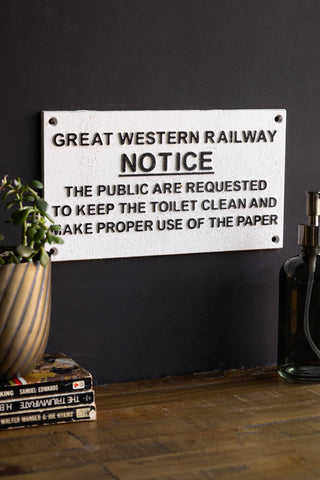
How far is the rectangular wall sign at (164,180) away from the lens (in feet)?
4.50

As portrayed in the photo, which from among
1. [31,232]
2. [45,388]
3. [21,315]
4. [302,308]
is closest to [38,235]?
[31,232]

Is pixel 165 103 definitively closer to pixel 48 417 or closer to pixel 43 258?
pixel 43 258

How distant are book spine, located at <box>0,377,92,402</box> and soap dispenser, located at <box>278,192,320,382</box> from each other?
0.43 metres

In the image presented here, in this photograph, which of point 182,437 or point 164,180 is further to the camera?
point 164,180

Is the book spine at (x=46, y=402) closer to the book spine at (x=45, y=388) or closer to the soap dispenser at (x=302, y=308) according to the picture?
the book spine at (x=45, y=388)

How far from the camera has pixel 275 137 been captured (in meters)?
1.51

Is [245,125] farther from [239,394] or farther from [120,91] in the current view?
[239,394]

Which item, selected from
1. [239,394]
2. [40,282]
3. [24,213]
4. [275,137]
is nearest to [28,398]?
[40,282]

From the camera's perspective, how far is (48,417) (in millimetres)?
1214

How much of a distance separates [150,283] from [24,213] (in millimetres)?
342

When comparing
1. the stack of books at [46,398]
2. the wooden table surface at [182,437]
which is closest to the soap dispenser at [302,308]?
the wooden table surface at [182,437]

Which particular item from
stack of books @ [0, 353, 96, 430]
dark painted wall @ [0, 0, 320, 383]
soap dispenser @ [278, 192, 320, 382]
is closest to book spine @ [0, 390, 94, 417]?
stack of books @ [0, 353, 96, 430]

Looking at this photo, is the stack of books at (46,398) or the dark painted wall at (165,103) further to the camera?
the dark painted wall at (165,103)

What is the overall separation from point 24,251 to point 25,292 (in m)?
0.06
